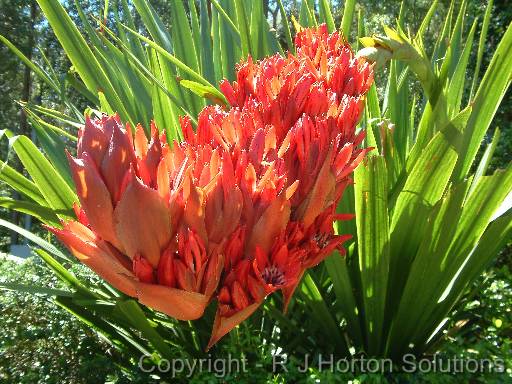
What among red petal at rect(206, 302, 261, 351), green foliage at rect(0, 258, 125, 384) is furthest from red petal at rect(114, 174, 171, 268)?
green foliage at rect(0, 258, 125, 384)

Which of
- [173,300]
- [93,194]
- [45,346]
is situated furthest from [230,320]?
[45,346]

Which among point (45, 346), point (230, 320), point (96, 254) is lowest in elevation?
point (45, 346)

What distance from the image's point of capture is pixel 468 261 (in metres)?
1.58

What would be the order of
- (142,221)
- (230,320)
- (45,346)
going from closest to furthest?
(142,221) → (230,320) → (45,346)

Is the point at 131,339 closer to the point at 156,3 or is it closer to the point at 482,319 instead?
the point at 482,319

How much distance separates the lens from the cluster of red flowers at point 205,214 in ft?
1.77

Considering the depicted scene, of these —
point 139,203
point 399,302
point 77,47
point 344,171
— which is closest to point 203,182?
point 139,203

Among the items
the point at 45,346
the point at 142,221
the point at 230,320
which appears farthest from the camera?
the point at 45,346

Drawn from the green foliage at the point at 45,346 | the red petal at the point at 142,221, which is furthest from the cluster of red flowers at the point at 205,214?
the green foliage at the point at 45,346

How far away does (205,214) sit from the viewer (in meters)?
0.57

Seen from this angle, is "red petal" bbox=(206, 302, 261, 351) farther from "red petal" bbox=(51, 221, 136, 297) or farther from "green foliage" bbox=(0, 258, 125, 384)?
"green foliage" bbox=(0, 258, 125, 384)

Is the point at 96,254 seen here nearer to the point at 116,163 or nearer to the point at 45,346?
the point at 116,163

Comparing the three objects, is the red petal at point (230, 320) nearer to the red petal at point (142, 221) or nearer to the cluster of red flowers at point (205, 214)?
the cluster of red flowers at point (205, 214)

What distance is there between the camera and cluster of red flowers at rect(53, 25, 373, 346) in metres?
0.54
